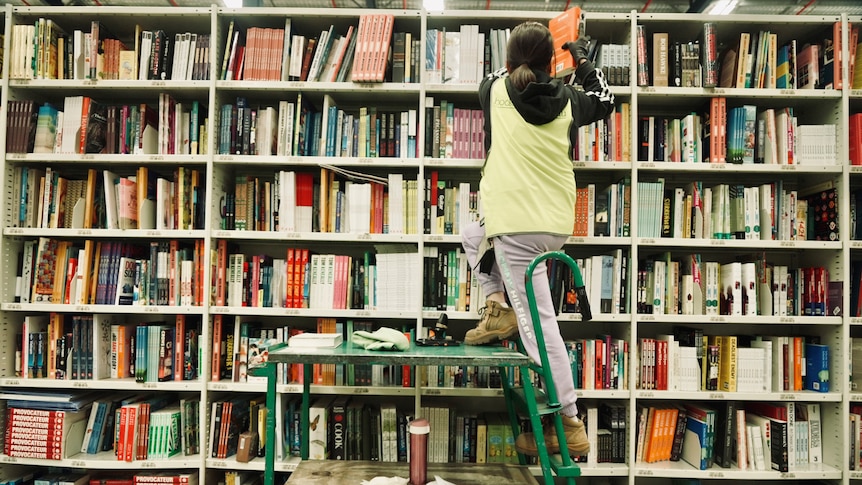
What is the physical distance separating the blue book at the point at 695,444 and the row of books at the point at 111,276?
2.53m

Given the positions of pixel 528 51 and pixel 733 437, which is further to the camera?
pixel 733 437

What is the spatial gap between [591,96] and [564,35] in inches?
12.0

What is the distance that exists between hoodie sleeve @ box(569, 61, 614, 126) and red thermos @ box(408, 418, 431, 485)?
1389 millimetres

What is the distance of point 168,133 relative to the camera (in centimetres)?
244

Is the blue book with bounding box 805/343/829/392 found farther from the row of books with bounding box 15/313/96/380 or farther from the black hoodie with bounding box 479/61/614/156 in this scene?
the row of books with bounding box 15/313/96/380

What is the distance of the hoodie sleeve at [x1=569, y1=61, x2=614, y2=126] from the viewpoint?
6.61 feet

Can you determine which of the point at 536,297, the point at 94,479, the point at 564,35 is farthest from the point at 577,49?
the point at 94,479

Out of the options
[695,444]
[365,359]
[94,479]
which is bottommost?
[94,479]

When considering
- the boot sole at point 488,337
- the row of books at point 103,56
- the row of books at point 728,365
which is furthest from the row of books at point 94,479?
the row of books at point 728,365

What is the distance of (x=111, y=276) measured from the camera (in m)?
2.39

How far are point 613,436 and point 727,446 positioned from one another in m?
0.53

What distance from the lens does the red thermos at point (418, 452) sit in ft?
5.57

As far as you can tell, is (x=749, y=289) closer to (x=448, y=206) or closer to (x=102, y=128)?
(x=448, y=206)

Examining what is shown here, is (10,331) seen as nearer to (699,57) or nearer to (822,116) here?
(699,57)
